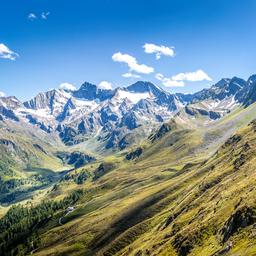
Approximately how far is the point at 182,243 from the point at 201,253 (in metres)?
19.8

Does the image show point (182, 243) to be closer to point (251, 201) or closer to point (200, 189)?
point (251, 201)

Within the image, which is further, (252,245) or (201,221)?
(201,221)

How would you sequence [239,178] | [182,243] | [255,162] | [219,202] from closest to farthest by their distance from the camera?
[182,243] → [219,202] → [239,178] → [255,162]

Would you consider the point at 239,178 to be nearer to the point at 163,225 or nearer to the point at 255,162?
the point at 255,162

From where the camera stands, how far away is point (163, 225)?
7249 inches

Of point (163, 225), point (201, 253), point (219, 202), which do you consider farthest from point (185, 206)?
point (201, 253)

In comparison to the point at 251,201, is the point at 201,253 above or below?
below

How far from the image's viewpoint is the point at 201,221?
434ft

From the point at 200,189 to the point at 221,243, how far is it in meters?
93.5

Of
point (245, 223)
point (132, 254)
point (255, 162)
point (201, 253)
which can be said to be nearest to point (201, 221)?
point (201, 253)

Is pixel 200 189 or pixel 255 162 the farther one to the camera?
pixel 200 189

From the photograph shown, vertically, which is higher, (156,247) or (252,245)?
(252,245)

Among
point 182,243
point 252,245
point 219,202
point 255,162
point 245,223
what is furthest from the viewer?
point 255,162

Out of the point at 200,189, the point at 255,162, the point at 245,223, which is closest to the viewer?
the point at 245,223
